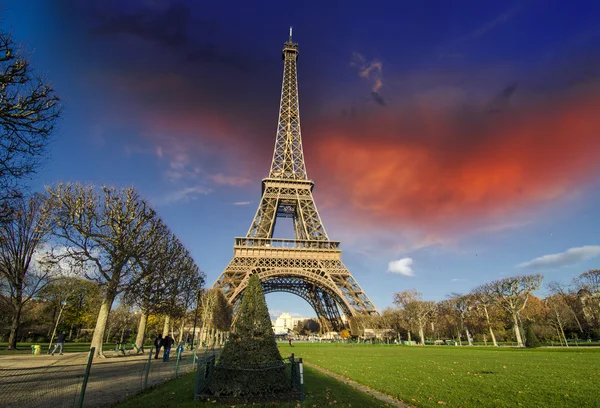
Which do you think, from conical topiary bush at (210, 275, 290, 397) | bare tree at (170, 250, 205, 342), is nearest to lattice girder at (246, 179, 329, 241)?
bare tree at (170, 250, 205, 342)

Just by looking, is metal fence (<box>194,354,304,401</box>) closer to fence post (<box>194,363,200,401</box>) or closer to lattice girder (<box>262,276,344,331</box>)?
fence post (<box>194,363,200,401</box>)

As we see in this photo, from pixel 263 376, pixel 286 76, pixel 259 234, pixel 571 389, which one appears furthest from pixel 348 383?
pixel 286 76

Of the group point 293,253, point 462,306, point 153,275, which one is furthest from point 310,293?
point 153,275

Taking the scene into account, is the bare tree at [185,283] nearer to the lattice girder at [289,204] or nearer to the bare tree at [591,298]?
the lattice girder at [289,204]

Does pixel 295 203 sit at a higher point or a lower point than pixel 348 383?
higher

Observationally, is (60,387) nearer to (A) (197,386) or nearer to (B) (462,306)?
(A) (197,386)

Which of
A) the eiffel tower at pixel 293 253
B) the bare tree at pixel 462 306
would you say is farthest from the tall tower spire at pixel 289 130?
the bare tree at pixel 462 306

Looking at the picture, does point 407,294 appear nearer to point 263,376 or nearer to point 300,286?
point 300,286

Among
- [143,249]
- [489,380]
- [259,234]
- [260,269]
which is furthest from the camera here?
[259,234]
